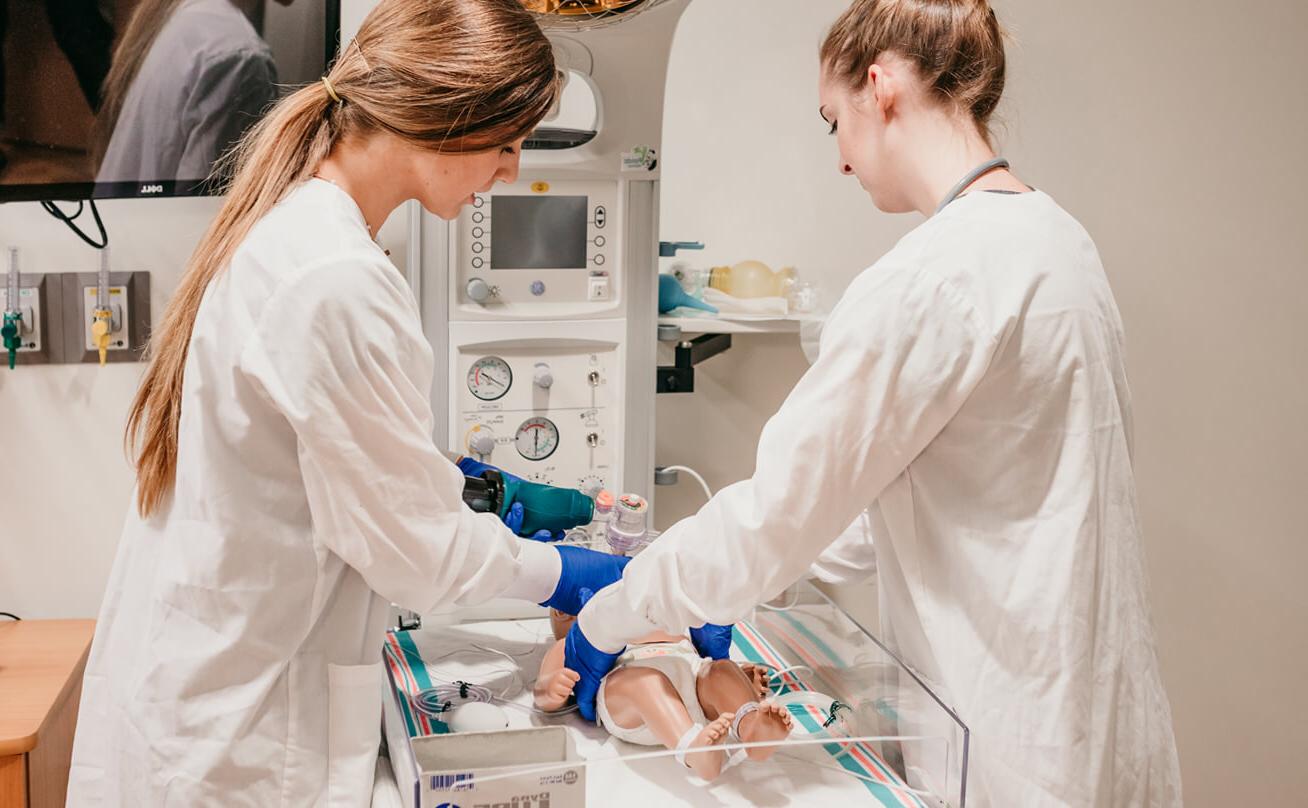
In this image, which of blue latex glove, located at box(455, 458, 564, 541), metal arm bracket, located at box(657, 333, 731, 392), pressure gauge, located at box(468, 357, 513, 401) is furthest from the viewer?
metal arm bracket, located at box(657, 333, 731, 392)

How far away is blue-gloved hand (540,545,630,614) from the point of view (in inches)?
57.4

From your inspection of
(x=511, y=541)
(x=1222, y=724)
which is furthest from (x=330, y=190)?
(x=1222, y=724)

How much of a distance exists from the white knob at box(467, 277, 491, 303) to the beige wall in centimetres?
70

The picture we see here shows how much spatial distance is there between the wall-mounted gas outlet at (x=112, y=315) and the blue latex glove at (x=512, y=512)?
75cm

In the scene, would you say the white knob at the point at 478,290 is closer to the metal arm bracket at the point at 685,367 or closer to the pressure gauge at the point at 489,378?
the pressure gauge at the point at 489,378

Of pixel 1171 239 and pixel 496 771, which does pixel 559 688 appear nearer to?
pixel 496 771

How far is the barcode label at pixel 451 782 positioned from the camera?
0.98m

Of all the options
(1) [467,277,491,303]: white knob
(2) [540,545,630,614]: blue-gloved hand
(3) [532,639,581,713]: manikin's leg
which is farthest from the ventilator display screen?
(3) [532,639,581,713]: manikin's leg

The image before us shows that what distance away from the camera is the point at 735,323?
2164 mm

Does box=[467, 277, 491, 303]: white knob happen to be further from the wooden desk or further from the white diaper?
the wooden desk

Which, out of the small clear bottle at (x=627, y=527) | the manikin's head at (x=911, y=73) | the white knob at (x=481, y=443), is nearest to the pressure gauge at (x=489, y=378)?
the white knob at (x=481, y=443)

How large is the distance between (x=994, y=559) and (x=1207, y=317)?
1.58 metres

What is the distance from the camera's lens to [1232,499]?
2.44 m

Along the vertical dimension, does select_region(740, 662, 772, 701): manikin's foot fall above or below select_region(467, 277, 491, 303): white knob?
below
